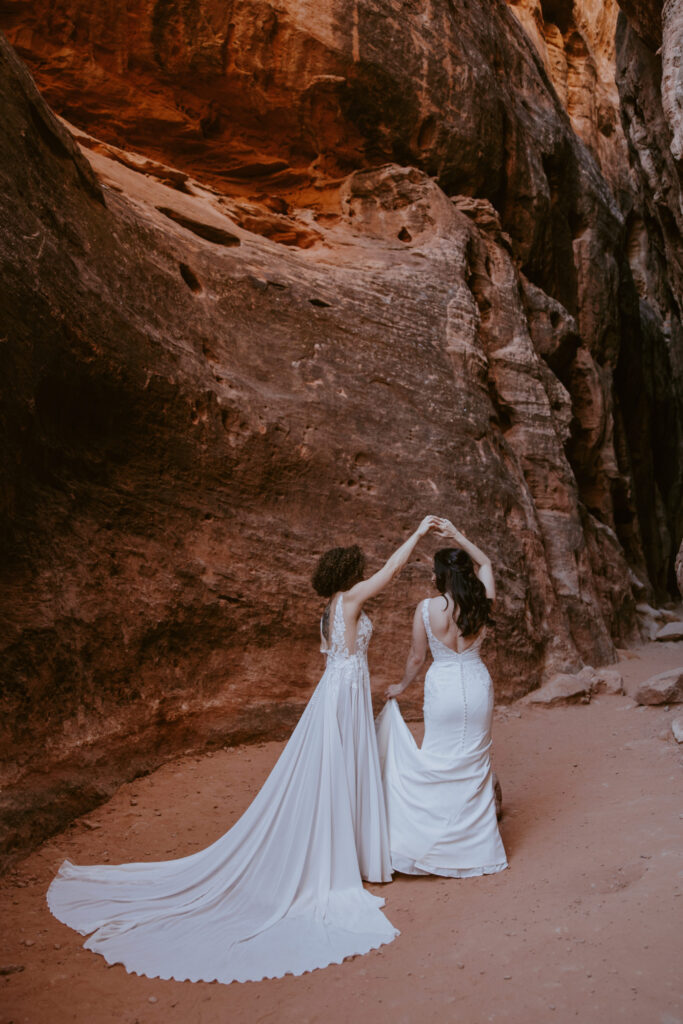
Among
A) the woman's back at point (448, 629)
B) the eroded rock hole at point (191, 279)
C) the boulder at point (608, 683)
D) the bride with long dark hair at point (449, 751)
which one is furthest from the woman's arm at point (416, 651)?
the boulder at point (608, 683)

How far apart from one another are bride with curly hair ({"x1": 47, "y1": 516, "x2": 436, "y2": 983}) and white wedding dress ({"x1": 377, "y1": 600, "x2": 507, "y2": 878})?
18 cm

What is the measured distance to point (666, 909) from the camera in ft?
10.6

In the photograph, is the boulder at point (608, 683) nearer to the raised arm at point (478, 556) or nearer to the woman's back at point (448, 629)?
the raised arm at point (478, 556)

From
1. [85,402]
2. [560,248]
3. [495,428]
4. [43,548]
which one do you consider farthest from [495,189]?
[43,548]

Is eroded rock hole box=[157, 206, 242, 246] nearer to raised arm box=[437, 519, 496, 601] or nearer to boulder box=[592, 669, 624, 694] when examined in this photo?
raised arm box=[437, 519, 496, 601]

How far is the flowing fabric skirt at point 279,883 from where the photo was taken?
3336 millimetres

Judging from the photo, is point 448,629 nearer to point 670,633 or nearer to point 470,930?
point 470,930

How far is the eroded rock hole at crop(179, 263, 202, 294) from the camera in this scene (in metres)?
7.22

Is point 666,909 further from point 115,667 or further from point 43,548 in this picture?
point 43,548

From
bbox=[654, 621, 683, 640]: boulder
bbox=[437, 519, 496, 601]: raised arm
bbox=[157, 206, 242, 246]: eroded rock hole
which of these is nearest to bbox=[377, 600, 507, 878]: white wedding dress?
bbox=[437, 519, 496, 601]: raised arm

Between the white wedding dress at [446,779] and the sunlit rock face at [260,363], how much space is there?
7.32 feet

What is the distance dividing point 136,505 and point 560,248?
40.6 feet

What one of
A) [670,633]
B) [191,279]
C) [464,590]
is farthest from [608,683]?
[191,279]

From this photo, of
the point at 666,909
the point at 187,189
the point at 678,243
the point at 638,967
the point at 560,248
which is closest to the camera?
the point at 638,967
